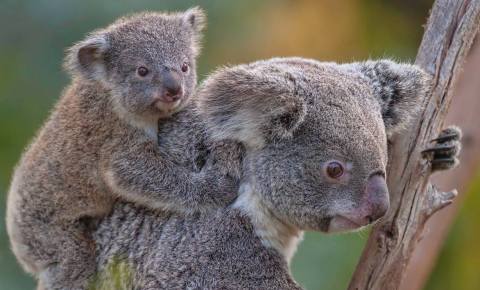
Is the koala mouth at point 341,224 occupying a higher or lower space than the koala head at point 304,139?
lower

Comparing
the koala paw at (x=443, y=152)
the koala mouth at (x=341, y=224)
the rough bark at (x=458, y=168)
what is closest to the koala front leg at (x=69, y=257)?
the koala mouth at (x=341, y=224)

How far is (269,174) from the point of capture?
395 centimetres

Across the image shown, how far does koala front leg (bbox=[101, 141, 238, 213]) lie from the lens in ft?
13.0

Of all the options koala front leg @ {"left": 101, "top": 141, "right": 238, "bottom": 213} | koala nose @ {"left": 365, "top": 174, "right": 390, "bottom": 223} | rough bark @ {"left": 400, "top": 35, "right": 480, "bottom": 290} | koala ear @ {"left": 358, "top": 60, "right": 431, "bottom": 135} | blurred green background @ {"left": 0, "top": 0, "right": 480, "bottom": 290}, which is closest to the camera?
koala nose @ {"left": 365, "top": 174, "right": 390, "bottom": 223}

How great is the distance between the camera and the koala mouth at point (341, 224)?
12.5ft

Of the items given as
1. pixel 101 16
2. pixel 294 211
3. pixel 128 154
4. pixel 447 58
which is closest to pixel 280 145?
pixel 294 211

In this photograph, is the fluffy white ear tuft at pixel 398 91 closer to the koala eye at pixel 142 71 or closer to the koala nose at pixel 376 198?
the koala nose at pixel 376 198

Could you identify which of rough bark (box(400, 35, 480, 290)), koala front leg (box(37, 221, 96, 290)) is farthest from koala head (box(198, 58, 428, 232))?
rough bark (box(400, 35, 480, 290))

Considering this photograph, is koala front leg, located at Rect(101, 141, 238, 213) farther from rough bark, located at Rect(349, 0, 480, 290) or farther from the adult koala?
rough bark, located at Rect(349, 0, 480, 290)

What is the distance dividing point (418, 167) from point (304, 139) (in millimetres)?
681

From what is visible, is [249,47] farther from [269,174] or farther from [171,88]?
[269,174]

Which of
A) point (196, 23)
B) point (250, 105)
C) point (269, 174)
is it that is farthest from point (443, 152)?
point (196, 23)

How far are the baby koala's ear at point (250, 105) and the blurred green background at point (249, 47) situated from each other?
2.45 m

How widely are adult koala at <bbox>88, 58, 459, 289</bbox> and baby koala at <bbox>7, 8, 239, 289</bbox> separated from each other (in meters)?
0.09
